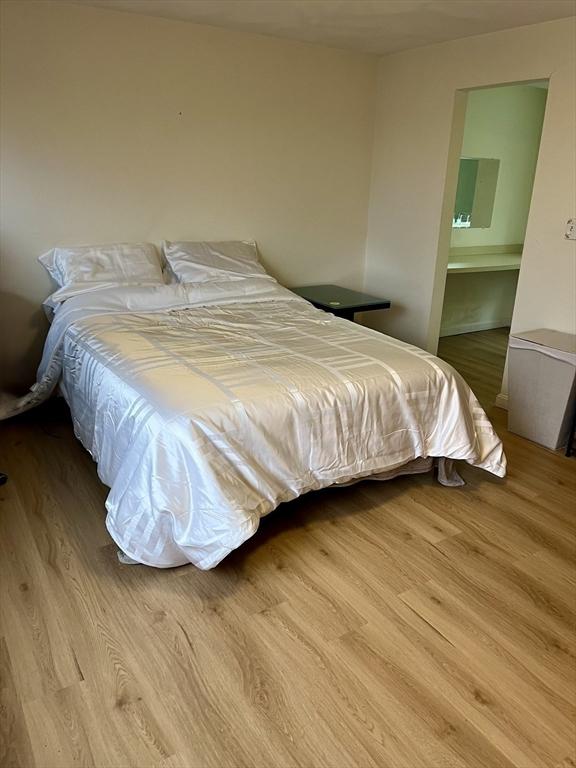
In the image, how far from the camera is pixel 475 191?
5383 mm

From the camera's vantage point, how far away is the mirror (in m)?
5.30

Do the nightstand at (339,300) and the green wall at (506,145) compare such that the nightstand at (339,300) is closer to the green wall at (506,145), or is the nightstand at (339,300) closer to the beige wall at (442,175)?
the beige wall at (442,175)

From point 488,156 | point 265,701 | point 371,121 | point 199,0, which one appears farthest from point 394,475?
point 488,156

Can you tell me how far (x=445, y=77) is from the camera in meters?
3.88

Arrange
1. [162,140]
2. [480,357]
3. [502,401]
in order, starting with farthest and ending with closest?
[480,357], [502,401], [162,140]

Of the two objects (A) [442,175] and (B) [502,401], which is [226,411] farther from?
(A) [442,175]

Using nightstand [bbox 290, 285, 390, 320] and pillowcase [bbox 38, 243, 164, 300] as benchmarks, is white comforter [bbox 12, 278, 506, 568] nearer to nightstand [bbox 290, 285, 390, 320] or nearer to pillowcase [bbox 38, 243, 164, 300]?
pillowcase [bbox 38, 243, 164, 300]

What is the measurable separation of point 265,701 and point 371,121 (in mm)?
4103

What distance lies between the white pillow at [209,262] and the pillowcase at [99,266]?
0.13 metres

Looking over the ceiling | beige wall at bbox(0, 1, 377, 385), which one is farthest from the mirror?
the ceiling

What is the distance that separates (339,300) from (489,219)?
229 centimetres

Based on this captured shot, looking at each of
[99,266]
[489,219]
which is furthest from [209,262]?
[489,219]

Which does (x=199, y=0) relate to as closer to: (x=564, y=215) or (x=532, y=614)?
(x=564, y=215)

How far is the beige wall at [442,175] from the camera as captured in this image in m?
3.30
